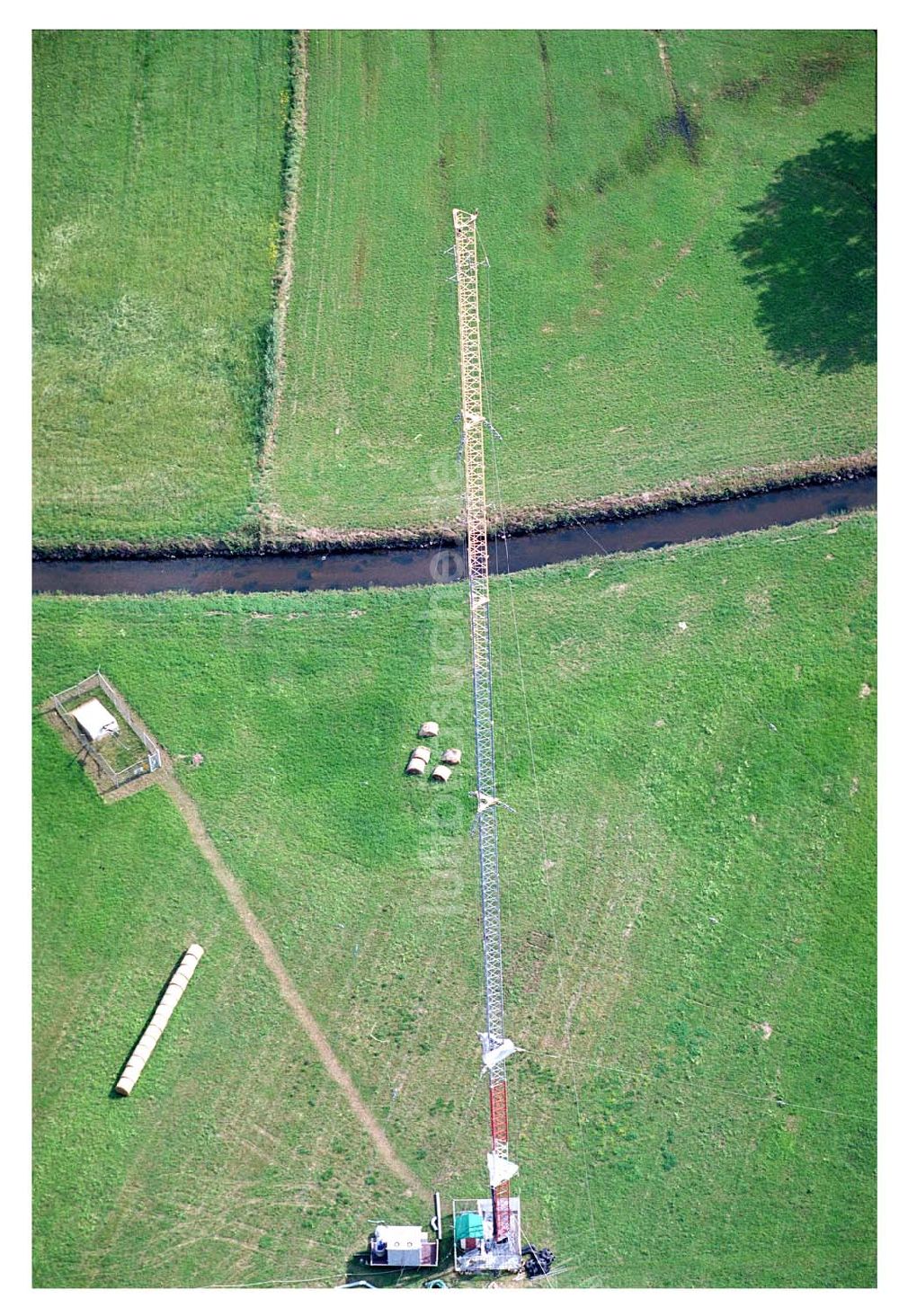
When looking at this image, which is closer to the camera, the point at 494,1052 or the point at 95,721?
the point at 494,1052

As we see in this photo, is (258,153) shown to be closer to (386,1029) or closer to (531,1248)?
(386,1029)

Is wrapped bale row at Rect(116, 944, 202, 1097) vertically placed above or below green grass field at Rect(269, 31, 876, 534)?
below

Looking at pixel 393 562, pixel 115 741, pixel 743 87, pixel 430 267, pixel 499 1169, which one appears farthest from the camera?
pixel 743 87

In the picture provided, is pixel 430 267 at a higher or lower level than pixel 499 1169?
higher

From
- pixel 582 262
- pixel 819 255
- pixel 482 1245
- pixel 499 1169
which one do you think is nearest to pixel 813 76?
pixel 819 255

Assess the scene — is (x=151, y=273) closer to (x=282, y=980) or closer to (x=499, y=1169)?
(x=282, y=980)

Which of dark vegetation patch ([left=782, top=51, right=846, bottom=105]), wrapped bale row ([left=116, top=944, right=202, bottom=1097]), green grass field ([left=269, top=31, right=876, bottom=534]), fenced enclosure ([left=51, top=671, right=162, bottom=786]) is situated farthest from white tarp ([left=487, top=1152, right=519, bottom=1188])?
dark vegetation patch ([left=782, top=51, right=846, bottom=105])

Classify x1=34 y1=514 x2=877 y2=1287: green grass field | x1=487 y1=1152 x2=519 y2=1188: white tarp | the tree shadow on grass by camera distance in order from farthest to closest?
the tree shadow on grass → x1=34 y1=514 x2=877 y2=1287: green grass field → x1=487 y1=1152 x2=519 y2=1188: white tarp

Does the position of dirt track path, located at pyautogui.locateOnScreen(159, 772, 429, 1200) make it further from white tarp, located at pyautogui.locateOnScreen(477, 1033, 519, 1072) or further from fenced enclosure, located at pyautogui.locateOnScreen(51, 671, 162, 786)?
white tarp, located at pyautogui.locateOnScreen(477, 1033, 519, 1072)
